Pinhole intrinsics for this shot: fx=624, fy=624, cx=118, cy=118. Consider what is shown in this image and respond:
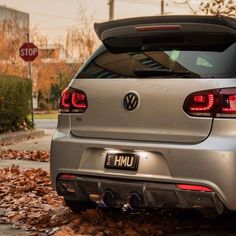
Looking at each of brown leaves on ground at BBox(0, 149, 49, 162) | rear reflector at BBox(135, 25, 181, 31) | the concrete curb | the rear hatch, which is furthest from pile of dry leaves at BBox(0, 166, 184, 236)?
the concrete curb

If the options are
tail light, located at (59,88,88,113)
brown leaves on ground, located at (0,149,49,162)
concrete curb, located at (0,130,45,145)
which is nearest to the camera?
tail light, located at (59,88,88,113)

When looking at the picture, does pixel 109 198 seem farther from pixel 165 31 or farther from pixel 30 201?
pixel 30 201

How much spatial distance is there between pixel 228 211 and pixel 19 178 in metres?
4.38

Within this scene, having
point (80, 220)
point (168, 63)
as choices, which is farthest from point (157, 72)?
point (80, 220)

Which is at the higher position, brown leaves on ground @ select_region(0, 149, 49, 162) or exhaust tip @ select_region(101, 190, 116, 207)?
exhaust tip @ select_region(101, 190, 116, 207)

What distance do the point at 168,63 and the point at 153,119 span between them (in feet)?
1.61

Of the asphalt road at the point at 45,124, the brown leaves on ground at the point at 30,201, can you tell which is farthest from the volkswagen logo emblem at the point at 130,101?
the asphalt road at the point at 45,124

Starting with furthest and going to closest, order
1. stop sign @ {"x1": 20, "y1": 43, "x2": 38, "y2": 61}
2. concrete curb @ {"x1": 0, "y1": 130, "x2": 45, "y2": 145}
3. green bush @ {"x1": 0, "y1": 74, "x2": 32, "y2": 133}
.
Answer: stop sign @ {"x1": 20, "y1": 43, "x2": 38, "y2": 61}
green bush @ {"x1": 0, "y1": 74, "x2": 32, "y2": 133}
concrete curb @ {"x1": 0, "y1": 130, "x2": 45, "y2": 145}

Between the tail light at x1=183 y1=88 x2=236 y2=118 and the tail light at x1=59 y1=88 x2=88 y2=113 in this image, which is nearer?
the tail light at x1=183 y1=88 x2=236 y2=118

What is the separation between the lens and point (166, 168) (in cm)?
489

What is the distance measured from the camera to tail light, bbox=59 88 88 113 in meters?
5.43

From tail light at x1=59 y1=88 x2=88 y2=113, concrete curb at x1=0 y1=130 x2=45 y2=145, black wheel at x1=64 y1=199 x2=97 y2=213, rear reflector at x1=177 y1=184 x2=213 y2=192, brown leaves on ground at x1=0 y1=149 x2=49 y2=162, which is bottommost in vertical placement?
concrete curb at x1=0 y1=130 x2=45 y2=145

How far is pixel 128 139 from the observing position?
5.13 meters

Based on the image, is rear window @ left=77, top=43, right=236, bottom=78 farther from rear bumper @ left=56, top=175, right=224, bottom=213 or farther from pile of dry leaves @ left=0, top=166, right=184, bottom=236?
pile of dry leaves @ left=0, top=166, right=184, bottom=236
